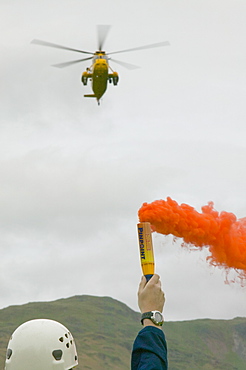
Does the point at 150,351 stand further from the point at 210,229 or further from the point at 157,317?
the point at 210,229

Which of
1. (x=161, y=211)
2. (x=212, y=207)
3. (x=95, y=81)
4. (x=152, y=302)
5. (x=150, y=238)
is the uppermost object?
(x=95, y=81)

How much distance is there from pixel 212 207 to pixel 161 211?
8.59m

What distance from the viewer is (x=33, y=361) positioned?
1430 centimetres

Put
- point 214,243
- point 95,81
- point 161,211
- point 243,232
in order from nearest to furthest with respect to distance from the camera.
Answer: point 161,211 < point 214,243 < point 243,232 < point 95,81

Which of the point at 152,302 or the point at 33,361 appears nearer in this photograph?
the point at 152,302

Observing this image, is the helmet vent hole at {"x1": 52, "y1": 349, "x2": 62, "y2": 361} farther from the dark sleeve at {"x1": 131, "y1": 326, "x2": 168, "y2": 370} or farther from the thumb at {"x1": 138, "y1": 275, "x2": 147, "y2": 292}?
the thumb at {"x1": 138, "y1": 275, "x2": 147, "y2": 292}

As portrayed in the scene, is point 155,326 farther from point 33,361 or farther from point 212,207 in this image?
point 212,207

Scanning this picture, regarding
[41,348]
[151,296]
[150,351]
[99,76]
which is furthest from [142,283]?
[99,76]

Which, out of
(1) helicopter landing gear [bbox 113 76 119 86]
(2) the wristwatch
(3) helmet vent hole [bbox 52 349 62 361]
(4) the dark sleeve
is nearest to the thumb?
(2) the wristwatch

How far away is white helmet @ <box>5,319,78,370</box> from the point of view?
14.3 m

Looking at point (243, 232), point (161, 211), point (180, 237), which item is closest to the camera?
point (161, 211)

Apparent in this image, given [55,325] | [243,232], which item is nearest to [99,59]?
[243,232]

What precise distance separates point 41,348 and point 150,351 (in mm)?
2752

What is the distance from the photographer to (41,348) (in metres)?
14.5
